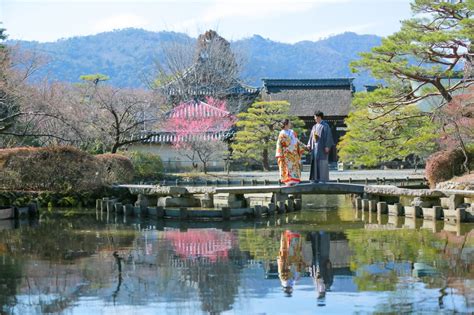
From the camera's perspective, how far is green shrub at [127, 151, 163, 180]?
112 ft

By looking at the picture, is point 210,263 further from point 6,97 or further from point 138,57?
point 138,57

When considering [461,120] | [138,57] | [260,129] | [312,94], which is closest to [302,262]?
[461,120]

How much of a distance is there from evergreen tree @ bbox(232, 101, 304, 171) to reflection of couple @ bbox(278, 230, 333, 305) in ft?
82.5

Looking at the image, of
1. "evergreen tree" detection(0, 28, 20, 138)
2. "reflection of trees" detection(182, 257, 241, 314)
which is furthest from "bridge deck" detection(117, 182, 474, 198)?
"reflection of trees" detection(182, 257, 241, 314)

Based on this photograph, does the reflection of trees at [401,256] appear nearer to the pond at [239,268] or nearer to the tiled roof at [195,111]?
the pond at [239,268]

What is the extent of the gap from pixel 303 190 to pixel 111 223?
17.2 ft

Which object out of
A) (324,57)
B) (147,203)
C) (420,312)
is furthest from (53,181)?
(324,57)

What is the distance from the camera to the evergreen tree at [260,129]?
4050 centimetres

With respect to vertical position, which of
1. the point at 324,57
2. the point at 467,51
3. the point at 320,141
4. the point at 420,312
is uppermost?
the point at 324,57

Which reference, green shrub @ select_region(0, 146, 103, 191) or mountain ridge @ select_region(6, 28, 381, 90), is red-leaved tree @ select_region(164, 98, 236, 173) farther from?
mountain ridge @ select_region(6, 28, 381, 90)

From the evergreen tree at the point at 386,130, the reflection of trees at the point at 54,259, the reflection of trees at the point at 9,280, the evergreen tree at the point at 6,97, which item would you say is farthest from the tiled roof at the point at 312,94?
the reflection of trees at the point at 9,280

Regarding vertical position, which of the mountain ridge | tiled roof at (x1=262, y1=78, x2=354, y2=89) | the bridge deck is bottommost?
the bridge deck

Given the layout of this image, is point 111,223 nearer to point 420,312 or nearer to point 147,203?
point 147,203

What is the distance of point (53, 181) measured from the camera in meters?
23.8
